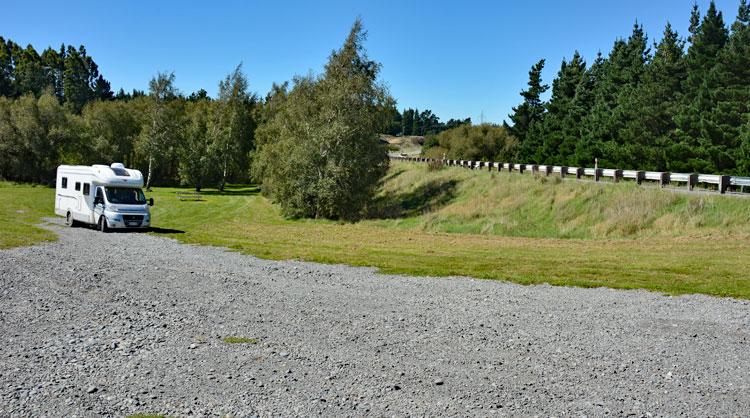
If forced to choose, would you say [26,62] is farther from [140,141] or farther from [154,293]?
[154,293]

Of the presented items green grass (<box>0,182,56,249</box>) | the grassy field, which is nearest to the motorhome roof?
the grassy field

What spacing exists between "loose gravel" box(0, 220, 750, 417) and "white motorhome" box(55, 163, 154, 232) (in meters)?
14.1

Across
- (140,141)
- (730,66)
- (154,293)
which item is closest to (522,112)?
(730,66)

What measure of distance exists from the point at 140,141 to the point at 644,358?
257 feet

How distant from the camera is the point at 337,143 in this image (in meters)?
44.0

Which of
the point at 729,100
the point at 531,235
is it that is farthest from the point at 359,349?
the point at 729,100

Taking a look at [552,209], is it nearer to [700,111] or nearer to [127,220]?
[700,111]

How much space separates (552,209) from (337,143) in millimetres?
16831

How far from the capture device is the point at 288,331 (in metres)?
10.5

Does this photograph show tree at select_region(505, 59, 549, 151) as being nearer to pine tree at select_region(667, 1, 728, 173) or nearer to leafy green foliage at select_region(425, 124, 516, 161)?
leafy green foliage at select_region(425, 124, 516, 161)

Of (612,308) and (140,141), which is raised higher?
(140,141)

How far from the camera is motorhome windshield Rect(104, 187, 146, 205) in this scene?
2973cm

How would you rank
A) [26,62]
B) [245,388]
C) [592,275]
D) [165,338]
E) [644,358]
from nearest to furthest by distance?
1. [245,388]
2. [644,358]
3. [165,338]
4. [592,275]
5. [26,62]

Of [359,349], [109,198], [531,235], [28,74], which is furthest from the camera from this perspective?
[28,74]
